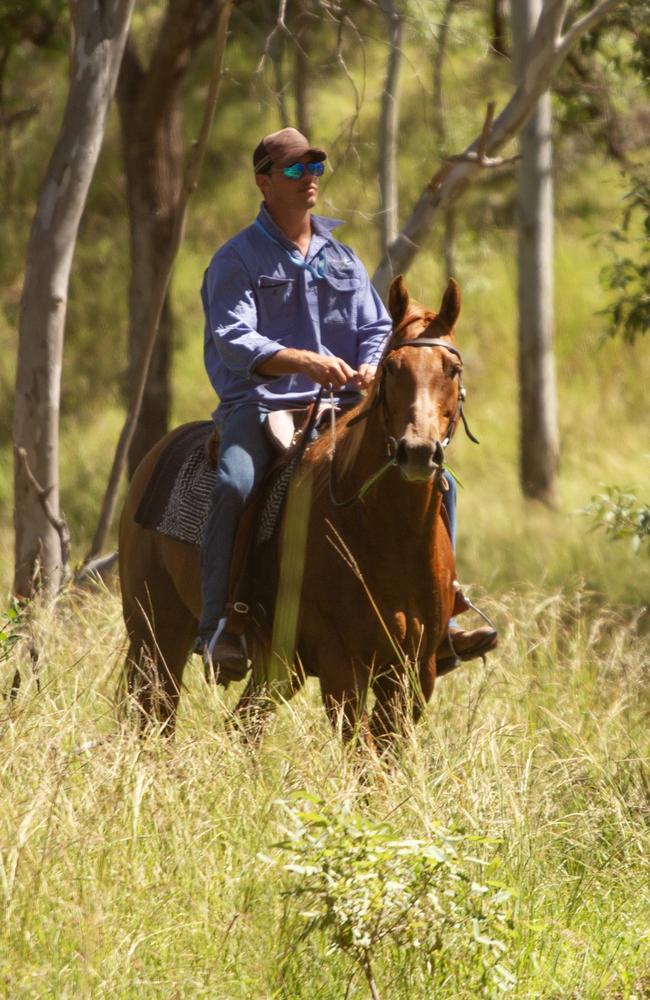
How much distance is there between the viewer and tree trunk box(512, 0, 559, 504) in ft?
52.7

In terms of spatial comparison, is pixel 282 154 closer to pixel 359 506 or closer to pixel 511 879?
pixel 359 506

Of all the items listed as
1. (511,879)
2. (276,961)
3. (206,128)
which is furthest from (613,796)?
(206,128)

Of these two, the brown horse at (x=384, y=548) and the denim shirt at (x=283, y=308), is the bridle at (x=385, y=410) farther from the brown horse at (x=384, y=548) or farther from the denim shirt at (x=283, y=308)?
the denim shirt at (x=283, y=308)

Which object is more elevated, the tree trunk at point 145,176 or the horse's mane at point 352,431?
the tree trunk at point 145,176

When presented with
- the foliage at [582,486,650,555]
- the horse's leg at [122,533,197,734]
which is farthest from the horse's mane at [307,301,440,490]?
the foliage at [582,486,650,555]

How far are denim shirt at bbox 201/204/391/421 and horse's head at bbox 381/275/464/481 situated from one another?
0.78 m

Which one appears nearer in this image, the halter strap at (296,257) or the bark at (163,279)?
the halter strap at (296,257)

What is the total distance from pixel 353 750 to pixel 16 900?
1.52 meters

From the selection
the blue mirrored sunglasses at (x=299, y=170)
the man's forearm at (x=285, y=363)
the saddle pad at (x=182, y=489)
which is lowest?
the saddle pad at (x=182, y=489)

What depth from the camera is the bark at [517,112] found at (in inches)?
342

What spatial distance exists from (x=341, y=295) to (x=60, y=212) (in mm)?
2827

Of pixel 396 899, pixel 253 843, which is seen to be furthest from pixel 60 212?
pixel 396 899

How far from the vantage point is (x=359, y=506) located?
577cm

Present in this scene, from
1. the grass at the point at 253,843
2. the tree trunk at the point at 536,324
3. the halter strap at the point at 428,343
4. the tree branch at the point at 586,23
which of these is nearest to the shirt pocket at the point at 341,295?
the halter strap at the point at 428,343
